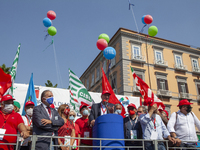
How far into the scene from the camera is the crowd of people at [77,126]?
10.1ft

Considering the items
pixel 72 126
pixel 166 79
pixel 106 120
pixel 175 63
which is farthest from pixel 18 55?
pixel 175 63

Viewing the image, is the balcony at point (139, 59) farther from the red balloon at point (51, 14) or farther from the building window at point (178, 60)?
the red balloon at point (51, 14)

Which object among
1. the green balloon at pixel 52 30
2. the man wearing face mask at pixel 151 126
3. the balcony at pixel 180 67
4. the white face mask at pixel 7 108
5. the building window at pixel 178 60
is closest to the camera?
the white face mask at pixel 7 108

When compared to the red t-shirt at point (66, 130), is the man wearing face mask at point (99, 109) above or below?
above

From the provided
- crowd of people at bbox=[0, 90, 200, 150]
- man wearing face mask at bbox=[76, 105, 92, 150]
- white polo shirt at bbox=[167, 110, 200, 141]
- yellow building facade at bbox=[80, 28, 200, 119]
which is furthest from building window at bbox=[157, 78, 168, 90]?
white polo shirt at bbox=[167, 110, 200, 141]

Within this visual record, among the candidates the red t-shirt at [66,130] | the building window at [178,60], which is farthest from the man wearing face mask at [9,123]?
the building window at [178,60]

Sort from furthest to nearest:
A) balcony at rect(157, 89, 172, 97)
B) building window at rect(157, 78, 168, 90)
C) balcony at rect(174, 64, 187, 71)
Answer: balcony at rect(174, 64, 187, 71) → building window at rect(157, 78, 168, 90) → balcony at rect(157, 89, 172, 97)

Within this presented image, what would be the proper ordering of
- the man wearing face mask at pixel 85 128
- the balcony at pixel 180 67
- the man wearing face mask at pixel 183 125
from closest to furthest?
the man wearing face mask at pixel 183 125 < the man wearing face mask at pixel 85 128 < the balcony at pixel 180 67

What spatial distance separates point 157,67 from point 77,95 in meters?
17.5

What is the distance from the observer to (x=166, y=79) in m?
22.4

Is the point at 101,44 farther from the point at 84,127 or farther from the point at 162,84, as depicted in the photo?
the point at 162,84

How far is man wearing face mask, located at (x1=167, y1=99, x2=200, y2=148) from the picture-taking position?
12.8 ft

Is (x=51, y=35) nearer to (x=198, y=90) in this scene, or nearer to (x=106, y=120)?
(x=106, y=120)

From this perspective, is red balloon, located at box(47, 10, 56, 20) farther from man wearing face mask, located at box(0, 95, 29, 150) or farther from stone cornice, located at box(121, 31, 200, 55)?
stone cornice, located at box(121, 31, 200, 55)
